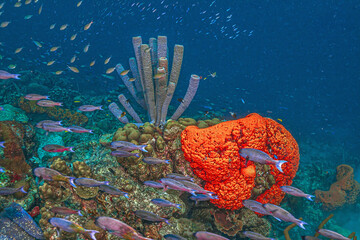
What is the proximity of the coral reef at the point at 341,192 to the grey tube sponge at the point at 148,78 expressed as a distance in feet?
26.7

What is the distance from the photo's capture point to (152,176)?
13.5ft

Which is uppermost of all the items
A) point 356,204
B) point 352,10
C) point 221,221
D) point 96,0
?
point 352,10

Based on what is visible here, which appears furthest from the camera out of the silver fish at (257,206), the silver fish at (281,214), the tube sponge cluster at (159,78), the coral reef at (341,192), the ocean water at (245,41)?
the ocean water at (245,41)

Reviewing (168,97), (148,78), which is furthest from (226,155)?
(148,78)

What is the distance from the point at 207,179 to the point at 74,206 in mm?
2621

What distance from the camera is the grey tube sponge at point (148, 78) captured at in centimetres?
585

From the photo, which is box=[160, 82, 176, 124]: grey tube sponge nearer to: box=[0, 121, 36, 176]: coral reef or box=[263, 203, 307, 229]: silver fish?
box=[0, 121, 36, 176]: coral reef

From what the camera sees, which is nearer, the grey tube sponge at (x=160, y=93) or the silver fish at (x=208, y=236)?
the silver fish at (x=208, y=236)

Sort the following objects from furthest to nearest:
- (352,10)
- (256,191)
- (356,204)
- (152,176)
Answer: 1. (352,10)
2. (356,204)
3. (256,191)
4. (152,176)

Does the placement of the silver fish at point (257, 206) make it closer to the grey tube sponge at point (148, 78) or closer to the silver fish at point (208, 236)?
the silver fish at point (208, 236)

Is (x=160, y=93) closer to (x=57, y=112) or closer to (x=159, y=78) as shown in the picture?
(x=159, y=78)

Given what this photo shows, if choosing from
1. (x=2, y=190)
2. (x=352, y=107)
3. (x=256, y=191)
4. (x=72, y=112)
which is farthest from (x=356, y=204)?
(x=352, y=107)

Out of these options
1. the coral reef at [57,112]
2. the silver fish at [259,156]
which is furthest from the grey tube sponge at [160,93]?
the coral reef at [57,112]

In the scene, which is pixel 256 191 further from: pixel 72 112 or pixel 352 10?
pixel 352 10
